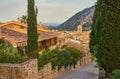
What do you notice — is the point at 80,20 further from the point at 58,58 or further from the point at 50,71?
the point at 50,71

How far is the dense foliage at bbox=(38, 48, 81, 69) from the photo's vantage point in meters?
32.3

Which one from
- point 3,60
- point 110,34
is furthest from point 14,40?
point 110,34

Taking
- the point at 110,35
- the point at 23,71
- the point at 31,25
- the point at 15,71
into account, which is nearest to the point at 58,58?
the point at 31,25

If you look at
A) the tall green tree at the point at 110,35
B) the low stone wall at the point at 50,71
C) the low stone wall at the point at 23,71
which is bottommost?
the low stone wall at the point at 50,71

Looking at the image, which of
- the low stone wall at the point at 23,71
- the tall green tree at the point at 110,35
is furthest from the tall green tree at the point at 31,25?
the tall green tree at the point at 110,35

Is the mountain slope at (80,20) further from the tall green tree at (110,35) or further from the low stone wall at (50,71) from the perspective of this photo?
the tall green tree at (110,35)

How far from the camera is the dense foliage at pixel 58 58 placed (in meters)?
32.3

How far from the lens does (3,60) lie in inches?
990

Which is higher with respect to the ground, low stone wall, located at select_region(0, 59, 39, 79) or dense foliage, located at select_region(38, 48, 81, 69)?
low stone wall, located at select_region(0, 59, 39, 79)

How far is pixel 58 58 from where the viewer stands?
3966 centimetres

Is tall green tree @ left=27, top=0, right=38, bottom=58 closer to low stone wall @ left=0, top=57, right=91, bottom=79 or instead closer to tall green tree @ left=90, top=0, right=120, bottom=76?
low stone wall @ left=0, top=57, right=91, bottom=79

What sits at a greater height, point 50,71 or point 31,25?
point 31,25

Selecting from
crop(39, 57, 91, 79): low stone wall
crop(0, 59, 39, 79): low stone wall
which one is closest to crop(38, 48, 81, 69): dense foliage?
crop(39, 57, 91, 79): low stone wall

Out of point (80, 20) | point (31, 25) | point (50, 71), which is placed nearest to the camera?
point (50, 71)
